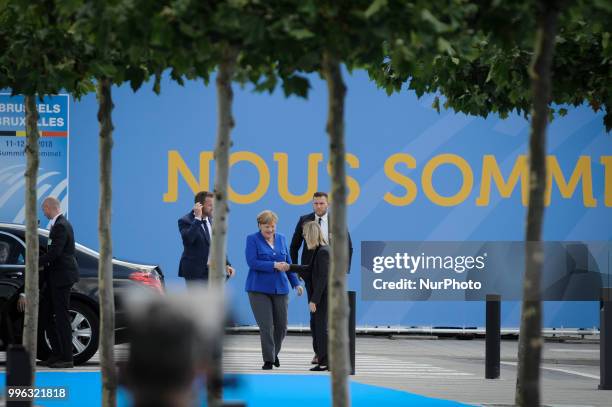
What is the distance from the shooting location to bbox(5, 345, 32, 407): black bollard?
8.03m

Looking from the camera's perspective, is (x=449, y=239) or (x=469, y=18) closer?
(x=469, y=18)

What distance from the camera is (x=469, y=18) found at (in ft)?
24.7

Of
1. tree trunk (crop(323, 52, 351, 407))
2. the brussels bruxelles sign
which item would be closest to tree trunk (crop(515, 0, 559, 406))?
tree trunk (crop(323, 52, 351, 407))

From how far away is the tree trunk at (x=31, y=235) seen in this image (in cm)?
1108

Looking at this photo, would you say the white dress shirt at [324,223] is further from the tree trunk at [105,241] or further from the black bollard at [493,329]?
the tree trunk at [105,241]

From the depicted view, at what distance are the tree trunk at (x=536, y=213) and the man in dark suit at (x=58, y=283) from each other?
26.7 ft

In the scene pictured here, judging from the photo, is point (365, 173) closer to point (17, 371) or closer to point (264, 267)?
point (264, 267)

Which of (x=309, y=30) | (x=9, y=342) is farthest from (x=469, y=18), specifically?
(x=9, y=342)

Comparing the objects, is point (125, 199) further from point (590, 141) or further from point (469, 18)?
point (469, 18)

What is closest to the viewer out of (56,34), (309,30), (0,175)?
(309,30)

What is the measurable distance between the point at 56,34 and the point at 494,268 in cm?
1262

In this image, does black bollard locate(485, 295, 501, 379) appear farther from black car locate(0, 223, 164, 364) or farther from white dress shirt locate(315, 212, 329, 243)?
black car locate(0, 223, 164, 364)

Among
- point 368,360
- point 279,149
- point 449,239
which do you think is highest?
point 279,149

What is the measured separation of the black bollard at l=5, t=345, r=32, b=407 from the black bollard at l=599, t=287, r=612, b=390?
6.80 metres
